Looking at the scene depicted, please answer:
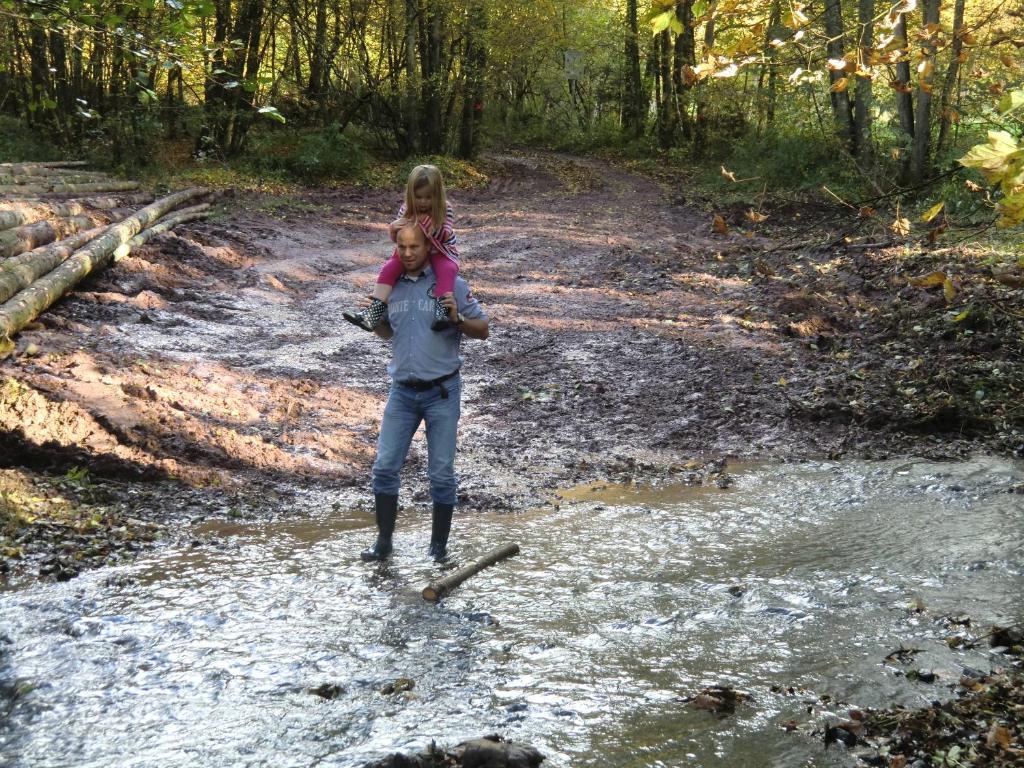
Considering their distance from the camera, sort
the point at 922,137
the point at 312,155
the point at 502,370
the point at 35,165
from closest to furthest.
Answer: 1. the point at 502,370
2. the point at 922,137
3. the point at 35,165
4. the point at 312,155

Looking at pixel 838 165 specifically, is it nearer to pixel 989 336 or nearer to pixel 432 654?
pixel 989 336

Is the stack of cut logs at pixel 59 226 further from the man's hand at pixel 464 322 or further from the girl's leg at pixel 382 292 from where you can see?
the man's hand at pixel 464 322

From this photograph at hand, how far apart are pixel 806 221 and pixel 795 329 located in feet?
27.3

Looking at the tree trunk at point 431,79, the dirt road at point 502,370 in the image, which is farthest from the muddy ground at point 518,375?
the tree trunk at point 431,79

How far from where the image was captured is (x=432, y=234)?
191 inches

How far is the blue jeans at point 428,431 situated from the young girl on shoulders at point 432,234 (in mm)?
403

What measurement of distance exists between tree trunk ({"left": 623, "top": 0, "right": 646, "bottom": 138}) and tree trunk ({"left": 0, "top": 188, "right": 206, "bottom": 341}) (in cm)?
2475

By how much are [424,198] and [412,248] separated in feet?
0.88

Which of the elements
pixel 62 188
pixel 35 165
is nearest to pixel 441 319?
pixel 62 188

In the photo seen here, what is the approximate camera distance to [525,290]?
13117 mm

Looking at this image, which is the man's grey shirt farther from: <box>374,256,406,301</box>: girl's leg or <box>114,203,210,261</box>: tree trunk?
<box>114,203,210,261</box>: tree trunk

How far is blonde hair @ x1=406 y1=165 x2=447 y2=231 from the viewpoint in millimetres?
4801

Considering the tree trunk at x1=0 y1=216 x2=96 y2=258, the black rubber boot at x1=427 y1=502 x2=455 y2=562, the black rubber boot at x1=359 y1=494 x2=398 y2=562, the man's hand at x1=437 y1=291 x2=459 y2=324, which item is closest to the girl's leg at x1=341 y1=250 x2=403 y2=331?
the man's hand at x1=437 y1=291 x2=459 y2=324

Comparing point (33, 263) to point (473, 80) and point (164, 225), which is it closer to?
point (164, 225)
